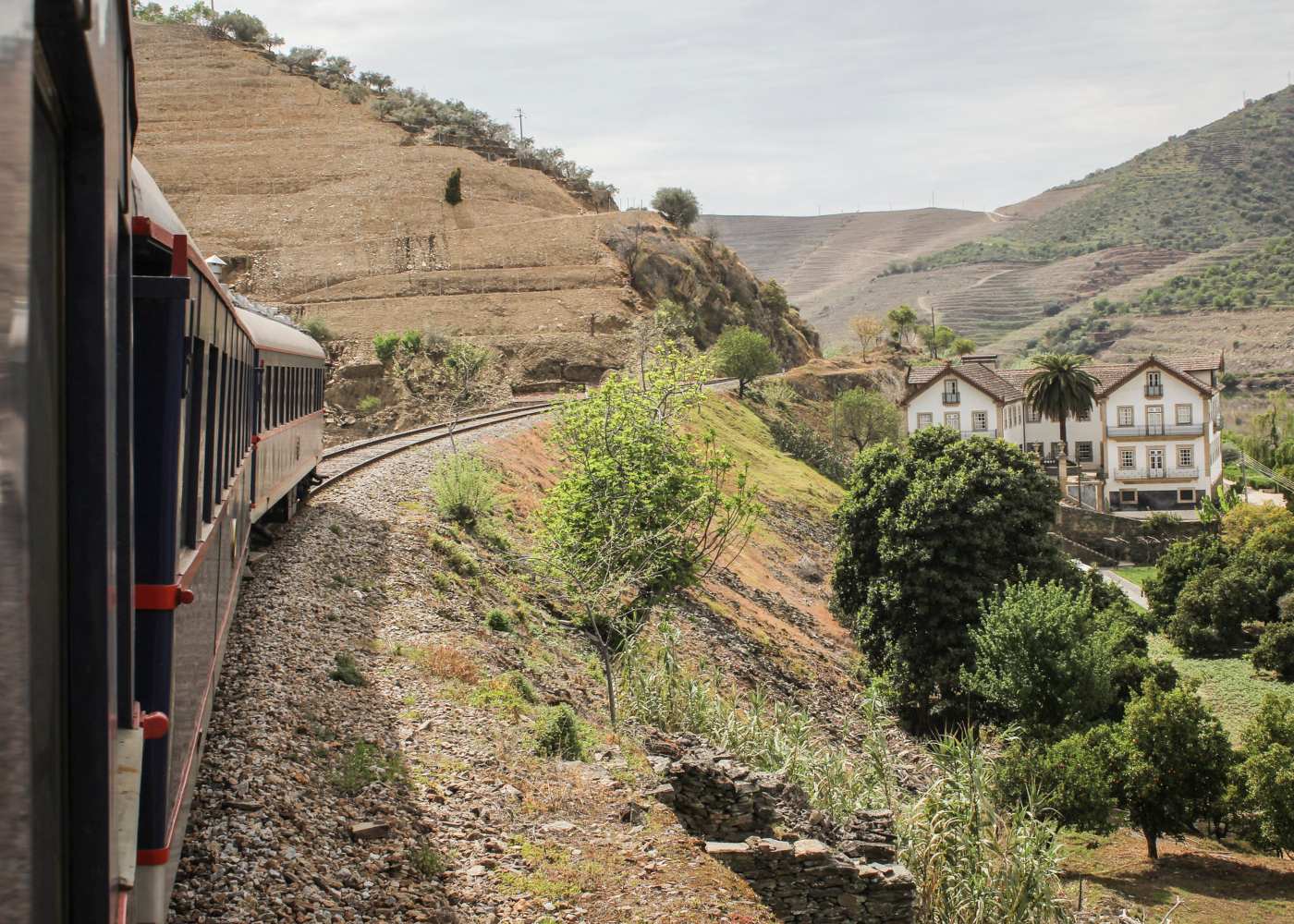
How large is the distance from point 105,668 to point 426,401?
4923cm

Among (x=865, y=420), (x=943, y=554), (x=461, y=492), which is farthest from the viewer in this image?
(x=865, y=420)

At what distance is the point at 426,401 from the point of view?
1989 inches

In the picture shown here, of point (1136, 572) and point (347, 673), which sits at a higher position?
point (347, 673)

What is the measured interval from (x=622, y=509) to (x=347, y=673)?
6.61m

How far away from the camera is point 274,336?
13125mm

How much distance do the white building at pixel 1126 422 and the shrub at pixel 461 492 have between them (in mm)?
40829

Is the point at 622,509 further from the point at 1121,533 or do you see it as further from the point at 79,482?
the point at 1121,533

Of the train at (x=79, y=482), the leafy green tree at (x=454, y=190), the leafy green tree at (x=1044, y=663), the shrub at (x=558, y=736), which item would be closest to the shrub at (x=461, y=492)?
the shrub at (x=558, y=736)

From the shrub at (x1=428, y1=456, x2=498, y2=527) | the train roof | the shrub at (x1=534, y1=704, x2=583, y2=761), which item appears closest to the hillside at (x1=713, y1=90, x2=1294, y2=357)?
the shrub at (x1=428, y1=456, x2=498, y2=527)

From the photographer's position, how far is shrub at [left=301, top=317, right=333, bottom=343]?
58.2 meters

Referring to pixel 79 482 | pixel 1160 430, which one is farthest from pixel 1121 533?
pixel 79 482

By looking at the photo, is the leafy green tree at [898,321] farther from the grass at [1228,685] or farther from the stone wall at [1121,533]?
the grass at [1228,685]

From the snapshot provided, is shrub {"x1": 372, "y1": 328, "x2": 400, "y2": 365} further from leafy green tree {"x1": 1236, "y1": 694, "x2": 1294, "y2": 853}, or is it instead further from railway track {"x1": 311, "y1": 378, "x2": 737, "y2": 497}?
leafy green tree {"x1": 1236, "y1": 694, "x2": 1294, "y2": 853}

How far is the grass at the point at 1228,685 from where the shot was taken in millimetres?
28250
